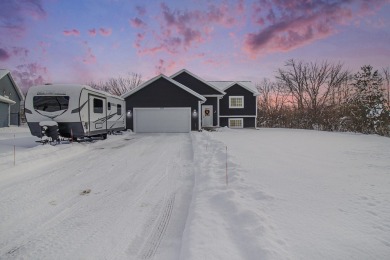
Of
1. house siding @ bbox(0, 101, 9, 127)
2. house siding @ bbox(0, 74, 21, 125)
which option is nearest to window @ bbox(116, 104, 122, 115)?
house siding @ bbox(0, 101, 9, 127)

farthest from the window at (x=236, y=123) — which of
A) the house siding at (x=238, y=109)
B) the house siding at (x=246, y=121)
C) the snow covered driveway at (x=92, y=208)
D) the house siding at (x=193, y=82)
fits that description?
the snow covered driveway at (x=92, y=208)

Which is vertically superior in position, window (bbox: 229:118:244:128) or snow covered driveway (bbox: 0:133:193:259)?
window (bbox: 229:118:244:128)

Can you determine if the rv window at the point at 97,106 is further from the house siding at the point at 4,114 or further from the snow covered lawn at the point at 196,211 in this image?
the house siding at the point at 4,114

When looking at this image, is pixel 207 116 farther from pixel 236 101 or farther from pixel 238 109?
pixel 236 101

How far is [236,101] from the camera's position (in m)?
31.1

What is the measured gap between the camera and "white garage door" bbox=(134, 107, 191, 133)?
24312 mm

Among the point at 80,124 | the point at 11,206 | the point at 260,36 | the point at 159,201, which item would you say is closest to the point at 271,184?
the point at 159,201

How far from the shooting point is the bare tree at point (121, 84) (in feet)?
215

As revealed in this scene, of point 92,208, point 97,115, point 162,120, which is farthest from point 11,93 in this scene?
point 92,208

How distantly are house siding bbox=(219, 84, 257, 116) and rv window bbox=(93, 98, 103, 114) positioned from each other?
17.8 metres

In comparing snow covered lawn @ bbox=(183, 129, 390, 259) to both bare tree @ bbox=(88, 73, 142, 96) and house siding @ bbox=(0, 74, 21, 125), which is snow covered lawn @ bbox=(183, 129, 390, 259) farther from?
bare tree @ bbox=(88, 73, 142, 96)

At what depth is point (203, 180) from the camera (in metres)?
6.59

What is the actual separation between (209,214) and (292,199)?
1777mm

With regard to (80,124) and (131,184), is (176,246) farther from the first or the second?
(80,124)
